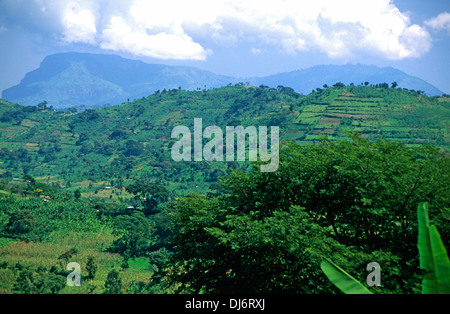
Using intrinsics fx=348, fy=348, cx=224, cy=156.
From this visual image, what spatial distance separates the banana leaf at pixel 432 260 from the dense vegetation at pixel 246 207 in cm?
346

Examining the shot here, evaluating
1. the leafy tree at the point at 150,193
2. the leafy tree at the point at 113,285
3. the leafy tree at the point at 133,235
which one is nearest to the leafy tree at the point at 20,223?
the leafy tree at the point at 133,235

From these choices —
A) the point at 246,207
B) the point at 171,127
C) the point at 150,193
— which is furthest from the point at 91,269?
the point at 171,127

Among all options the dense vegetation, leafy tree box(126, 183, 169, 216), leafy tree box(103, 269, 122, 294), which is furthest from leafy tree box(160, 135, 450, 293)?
leafy tree box(126, 183, 169, 216)

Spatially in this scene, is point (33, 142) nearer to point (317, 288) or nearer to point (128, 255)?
point (128, 255)

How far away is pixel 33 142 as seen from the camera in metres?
97.6

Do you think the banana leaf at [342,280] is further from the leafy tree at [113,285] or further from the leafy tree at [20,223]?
the leafy tree at [20,223]

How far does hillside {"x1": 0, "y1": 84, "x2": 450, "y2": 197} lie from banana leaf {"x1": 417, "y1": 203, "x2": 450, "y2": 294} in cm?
4420

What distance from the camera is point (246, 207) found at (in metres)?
11.4

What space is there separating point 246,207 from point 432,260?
325 inches

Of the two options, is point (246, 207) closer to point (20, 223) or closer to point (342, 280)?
point (342, 280)

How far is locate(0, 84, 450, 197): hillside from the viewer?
68.4m

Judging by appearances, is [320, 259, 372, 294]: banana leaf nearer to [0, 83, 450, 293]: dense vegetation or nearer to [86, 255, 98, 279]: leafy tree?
[0, 83, 450, 293]: dense vegetation

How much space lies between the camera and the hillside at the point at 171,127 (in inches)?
2692
